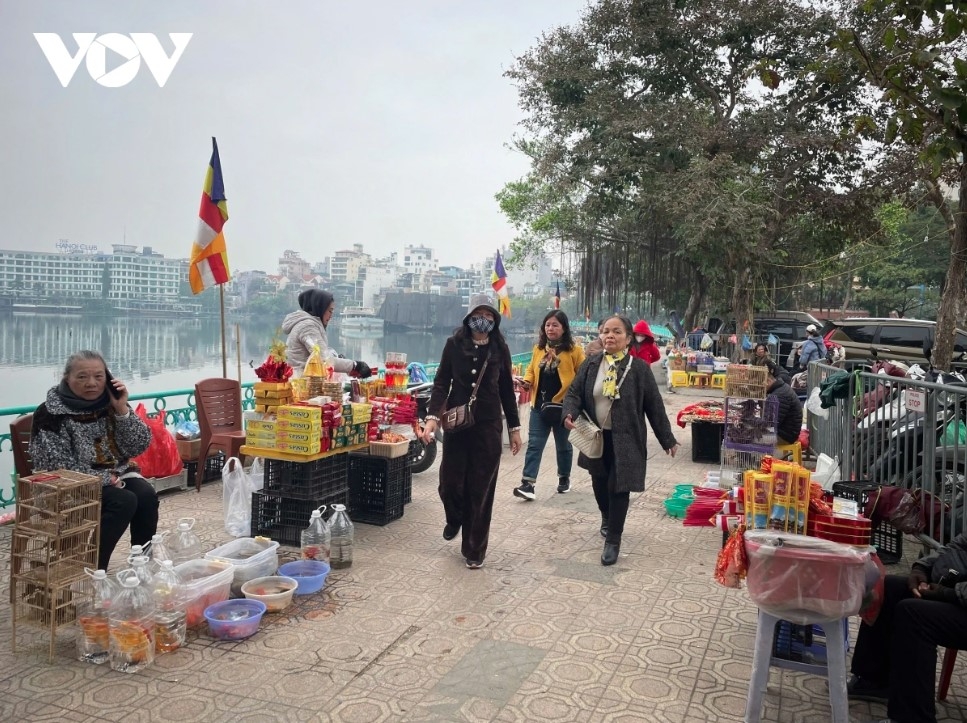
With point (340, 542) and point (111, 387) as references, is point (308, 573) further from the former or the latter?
point (111, 387)

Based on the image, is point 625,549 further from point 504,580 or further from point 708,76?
point 708,76

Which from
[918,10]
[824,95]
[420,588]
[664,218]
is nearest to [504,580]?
[420,588]

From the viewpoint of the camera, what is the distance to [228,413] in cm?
727

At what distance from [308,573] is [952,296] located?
8353 mm

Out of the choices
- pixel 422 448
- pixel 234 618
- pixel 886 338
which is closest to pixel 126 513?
pixel 234 618

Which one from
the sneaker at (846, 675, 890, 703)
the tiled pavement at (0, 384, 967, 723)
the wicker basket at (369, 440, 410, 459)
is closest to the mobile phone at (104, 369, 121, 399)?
the tiled pavement at (0, 384, 967, 723)

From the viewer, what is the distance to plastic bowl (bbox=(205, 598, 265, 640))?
380 cm

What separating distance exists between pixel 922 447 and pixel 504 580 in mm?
3055

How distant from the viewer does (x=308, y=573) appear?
462 cm

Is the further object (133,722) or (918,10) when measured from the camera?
(918,10)

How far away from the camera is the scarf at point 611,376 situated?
518 centimetres

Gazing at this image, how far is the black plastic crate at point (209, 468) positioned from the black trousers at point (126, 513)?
279 centimetres

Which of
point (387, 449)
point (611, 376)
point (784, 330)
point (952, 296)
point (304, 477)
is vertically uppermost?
point (952, 296)

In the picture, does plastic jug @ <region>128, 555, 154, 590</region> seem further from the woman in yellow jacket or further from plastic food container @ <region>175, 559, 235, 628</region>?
the woman in yellow jacket
